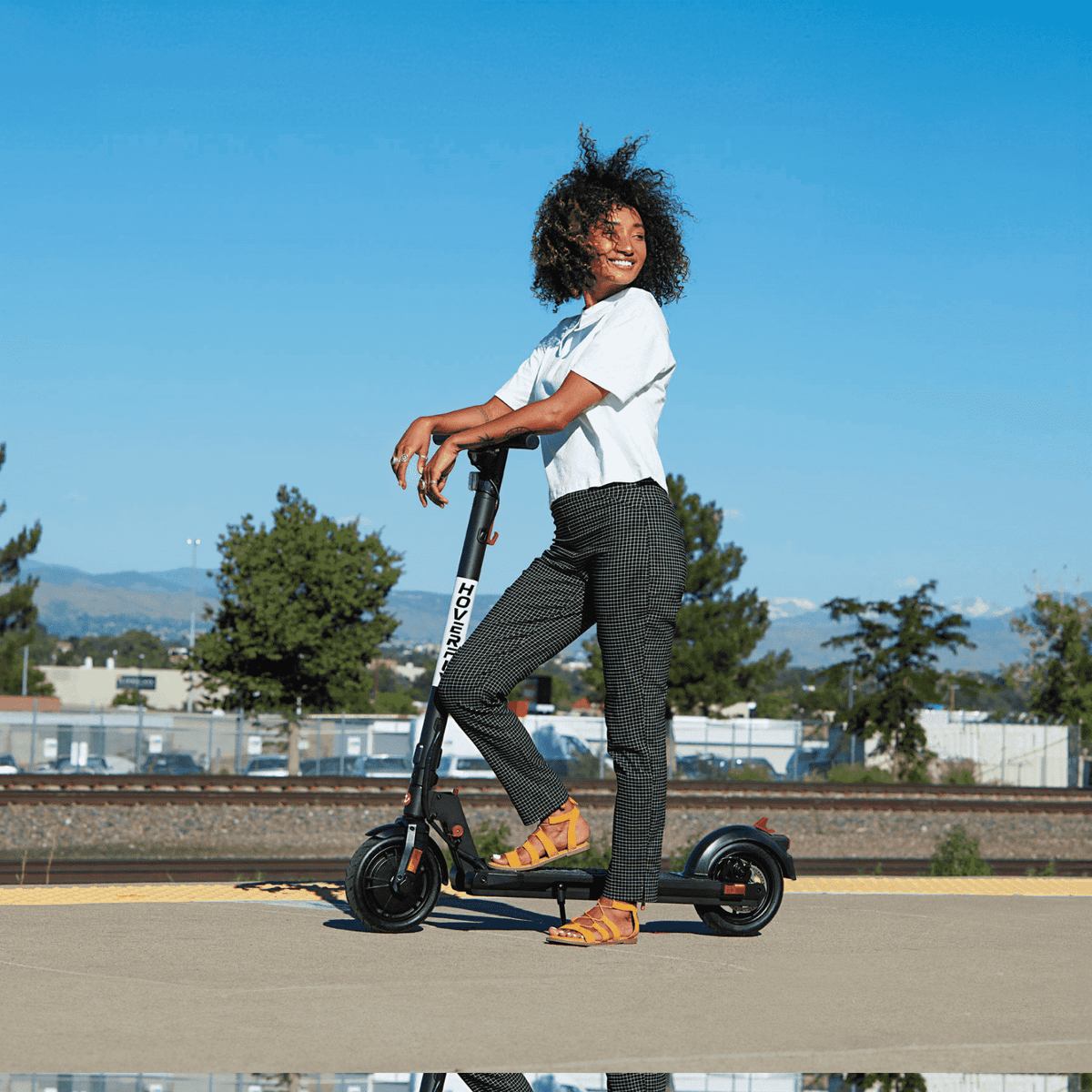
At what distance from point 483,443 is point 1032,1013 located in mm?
2209

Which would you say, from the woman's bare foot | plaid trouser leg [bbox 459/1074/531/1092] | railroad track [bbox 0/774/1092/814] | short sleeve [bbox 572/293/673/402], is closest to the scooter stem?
short sleeve [bbox 572/293/673/402]

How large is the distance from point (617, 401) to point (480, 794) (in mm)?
18080

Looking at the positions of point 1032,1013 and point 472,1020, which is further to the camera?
point 1032,1013

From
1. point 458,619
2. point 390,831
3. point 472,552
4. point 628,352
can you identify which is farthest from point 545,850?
point 628,352

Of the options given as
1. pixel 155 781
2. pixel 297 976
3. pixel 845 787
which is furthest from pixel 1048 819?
pixel 297 976

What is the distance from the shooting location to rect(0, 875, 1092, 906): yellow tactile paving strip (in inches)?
198

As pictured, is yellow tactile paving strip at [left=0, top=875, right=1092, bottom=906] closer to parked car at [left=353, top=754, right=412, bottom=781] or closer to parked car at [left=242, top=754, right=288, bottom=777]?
parked car at [left=353, top=754, right=412, bottom=781]

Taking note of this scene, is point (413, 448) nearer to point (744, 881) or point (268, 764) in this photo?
point (744, 881)

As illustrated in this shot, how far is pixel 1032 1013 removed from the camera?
314cm

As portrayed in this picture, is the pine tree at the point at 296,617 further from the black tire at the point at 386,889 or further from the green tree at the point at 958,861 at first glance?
the black tire at the point at 386,889

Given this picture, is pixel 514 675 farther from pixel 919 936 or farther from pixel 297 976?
pixel 919 936

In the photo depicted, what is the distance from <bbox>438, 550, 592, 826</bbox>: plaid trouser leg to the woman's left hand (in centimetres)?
39

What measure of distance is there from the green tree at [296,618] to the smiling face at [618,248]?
1396 inches

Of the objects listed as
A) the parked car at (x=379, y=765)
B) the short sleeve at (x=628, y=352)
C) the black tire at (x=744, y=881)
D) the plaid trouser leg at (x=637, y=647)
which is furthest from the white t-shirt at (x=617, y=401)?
the parked car at (x=379, y=765)
